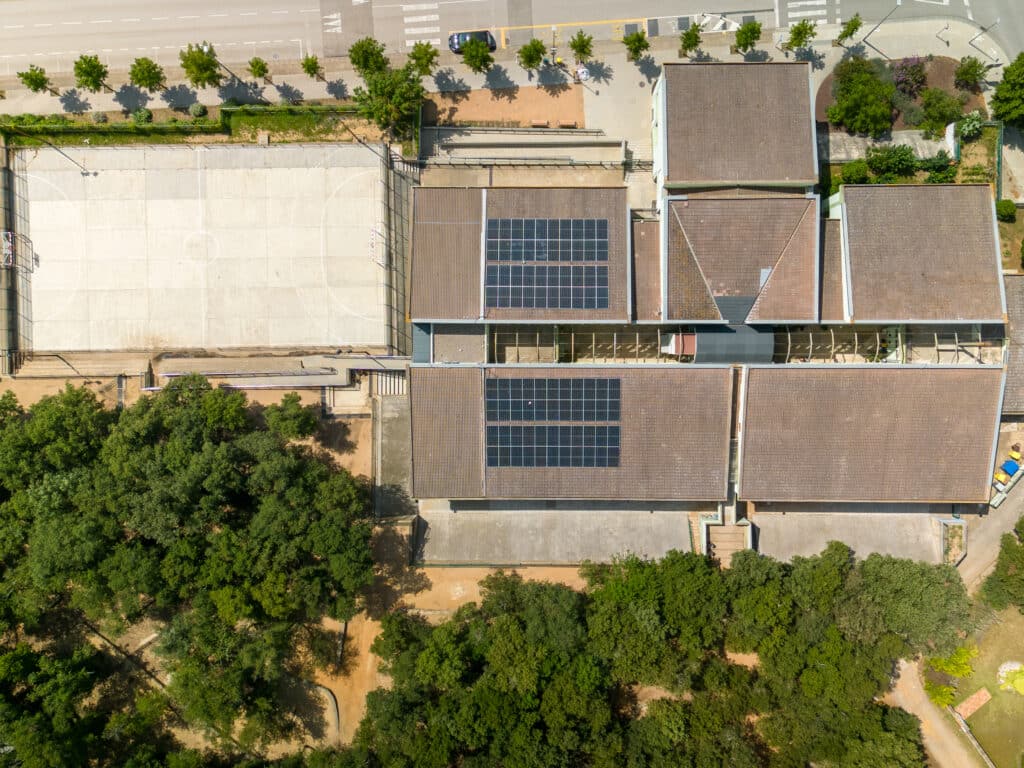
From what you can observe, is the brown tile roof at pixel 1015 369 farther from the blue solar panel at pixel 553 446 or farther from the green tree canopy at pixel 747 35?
the blue solar panel at pixel 553 446

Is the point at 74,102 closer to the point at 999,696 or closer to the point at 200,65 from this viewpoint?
the point at 200,65

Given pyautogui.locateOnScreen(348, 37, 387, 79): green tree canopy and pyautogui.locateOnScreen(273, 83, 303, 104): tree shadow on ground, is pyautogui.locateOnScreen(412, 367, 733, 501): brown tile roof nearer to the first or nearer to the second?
pyautogui.locateOnScreen(348, 37, 387, 79): green tree canopy

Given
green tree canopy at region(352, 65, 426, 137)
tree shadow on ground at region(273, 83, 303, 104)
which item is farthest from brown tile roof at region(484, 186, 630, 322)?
tree shadow on ground at region(273, 83, 303, 104)

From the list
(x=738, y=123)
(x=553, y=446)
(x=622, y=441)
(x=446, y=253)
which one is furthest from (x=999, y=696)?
(x=446, y=253)

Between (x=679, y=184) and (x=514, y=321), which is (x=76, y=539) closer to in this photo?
(x=514, y=321)

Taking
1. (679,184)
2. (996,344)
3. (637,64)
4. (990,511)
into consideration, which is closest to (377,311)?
(679,184)

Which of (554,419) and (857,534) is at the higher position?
(554,419)
